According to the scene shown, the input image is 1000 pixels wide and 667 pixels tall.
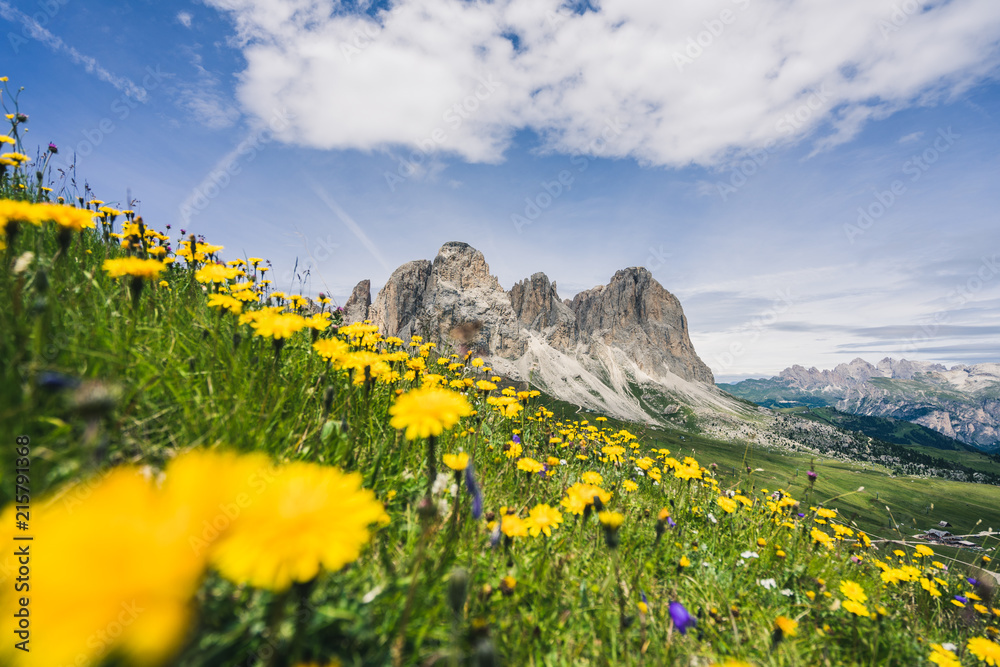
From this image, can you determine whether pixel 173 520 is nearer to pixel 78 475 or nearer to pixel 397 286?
pixel 78 475

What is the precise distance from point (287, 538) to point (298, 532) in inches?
1.5

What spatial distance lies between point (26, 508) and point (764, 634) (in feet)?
15.1

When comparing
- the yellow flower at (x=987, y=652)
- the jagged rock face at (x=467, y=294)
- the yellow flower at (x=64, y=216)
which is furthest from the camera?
the jagged rock face at (x=467, y=294)

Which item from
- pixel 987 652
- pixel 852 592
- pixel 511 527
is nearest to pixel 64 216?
pixel 511 527

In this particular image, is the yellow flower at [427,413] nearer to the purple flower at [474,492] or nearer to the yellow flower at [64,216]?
the purple flower at [474,492]

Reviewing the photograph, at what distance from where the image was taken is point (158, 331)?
2977 mm

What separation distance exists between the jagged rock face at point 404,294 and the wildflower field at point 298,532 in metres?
168

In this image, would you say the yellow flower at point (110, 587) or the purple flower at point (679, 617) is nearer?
the yellow flower at point (110, 587)

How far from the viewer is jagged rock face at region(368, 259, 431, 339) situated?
169750 mm

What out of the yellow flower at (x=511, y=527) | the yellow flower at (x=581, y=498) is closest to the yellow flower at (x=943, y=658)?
the yellow flower at (x=581, y=498)

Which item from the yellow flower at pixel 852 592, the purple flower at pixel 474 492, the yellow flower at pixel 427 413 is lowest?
the yellow flower at pixel 852 592

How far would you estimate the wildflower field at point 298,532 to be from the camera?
1.07 metres

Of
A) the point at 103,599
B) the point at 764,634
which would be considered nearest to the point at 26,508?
the point at 103,599

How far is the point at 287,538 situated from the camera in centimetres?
120
